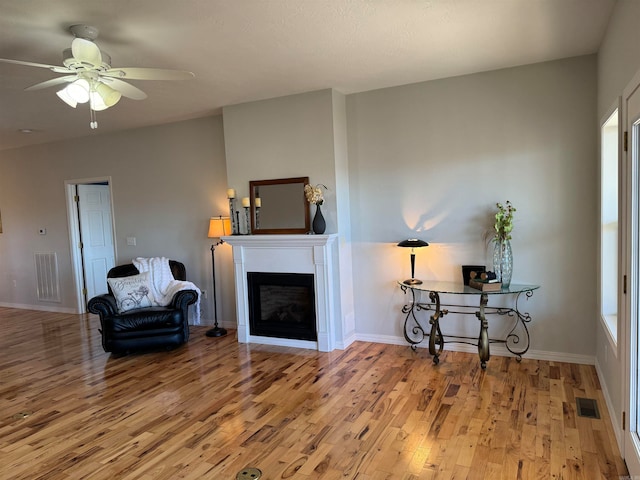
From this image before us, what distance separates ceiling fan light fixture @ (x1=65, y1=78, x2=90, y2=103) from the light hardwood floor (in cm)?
221

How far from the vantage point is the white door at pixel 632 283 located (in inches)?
84.2

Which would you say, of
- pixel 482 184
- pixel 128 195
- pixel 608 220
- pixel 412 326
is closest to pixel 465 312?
pixel 412 326

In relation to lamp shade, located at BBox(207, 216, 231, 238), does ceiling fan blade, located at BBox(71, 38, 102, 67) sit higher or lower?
higher

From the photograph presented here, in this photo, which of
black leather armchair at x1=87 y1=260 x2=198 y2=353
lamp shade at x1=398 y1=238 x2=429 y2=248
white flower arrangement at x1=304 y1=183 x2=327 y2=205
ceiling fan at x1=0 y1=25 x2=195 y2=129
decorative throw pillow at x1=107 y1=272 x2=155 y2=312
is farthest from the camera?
decorative throw pillow at x1=107 y1=272 x2=155 y2=312

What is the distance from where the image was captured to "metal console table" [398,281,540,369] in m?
3.68

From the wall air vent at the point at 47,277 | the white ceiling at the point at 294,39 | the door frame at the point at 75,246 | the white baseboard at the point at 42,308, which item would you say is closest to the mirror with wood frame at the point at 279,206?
the white ceiling at the point at 294,39

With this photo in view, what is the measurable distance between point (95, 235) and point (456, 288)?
224 inches

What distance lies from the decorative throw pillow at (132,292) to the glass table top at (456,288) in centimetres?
285

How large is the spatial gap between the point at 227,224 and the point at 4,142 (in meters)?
3.98

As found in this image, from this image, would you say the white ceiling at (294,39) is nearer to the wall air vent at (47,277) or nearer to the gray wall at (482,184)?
the gray wall at (482,184)

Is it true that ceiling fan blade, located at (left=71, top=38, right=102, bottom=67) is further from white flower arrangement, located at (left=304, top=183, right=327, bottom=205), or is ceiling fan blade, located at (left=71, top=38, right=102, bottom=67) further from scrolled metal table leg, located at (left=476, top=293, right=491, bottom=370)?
scrolled metal table leg, located at (left=476, top=293, right=491, bottom=370)

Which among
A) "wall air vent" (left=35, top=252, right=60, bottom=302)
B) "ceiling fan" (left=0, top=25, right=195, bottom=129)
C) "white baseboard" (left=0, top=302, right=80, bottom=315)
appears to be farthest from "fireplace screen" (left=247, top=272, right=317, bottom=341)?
"wall air vent" (left=35, top=252, right=60, bottom=302)

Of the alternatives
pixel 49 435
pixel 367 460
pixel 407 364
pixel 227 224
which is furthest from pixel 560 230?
pixel 49 435

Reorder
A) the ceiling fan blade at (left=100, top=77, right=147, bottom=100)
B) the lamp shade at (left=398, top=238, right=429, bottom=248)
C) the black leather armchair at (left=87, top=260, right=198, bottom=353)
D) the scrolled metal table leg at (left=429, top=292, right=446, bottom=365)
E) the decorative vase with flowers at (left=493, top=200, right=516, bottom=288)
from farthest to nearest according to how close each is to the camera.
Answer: the black leather armchair at (left=87, top=260, right=198, bottom=353), the lamp shade at (left=398, top=238, right=429, bottom=248), the scrolled metal table leg at (left=429, top=292, right=446, bottom=365), the decorative vase with flowers at (left=493, top=200, right=516, bottom=288), the ceiling fan blade at (left=100, top=77, right=147, bottom=100)
